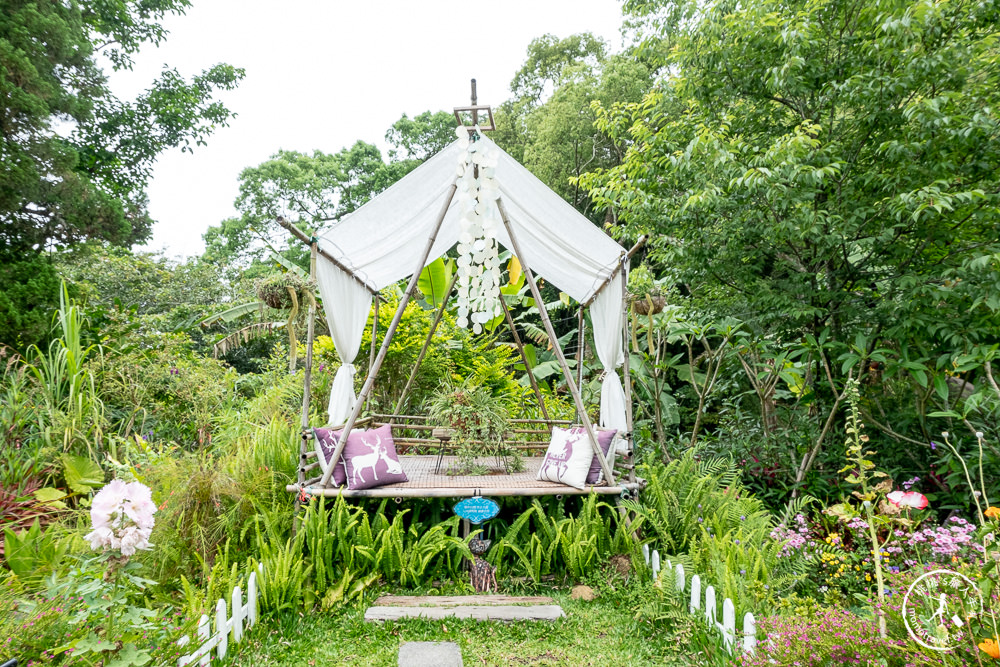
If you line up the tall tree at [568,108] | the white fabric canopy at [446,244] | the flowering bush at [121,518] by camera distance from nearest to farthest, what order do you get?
the flowering bush at [121,518]
the white fabric canopy at [446,244]
the tall tree at [568,108]

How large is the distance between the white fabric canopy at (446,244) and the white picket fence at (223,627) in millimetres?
1833

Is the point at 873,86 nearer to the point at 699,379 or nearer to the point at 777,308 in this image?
the point at 777,308

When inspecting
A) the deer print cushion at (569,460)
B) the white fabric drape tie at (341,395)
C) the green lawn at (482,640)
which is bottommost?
the green lawn at (482,640)

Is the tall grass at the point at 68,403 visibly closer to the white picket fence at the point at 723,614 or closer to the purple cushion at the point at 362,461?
the purple cushion at the point at 362,461

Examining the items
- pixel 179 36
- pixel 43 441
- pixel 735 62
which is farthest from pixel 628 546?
pixel 179 36

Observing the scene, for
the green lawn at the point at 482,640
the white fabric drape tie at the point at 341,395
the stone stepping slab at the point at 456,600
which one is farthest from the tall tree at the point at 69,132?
the stone stepping slab at the point at 456,600

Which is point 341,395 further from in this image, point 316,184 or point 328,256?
point 316,184

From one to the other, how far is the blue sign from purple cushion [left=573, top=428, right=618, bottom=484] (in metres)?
0.89

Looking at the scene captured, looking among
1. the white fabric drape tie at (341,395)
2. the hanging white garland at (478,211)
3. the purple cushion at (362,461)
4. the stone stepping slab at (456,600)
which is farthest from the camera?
the white fabric drape tie at (341,395)

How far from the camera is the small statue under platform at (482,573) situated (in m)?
3.99

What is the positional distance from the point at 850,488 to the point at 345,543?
4159 millimetres

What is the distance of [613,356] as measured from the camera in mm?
5188

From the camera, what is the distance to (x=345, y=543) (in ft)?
12.5

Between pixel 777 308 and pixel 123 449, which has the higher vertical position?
pixel 777 308
